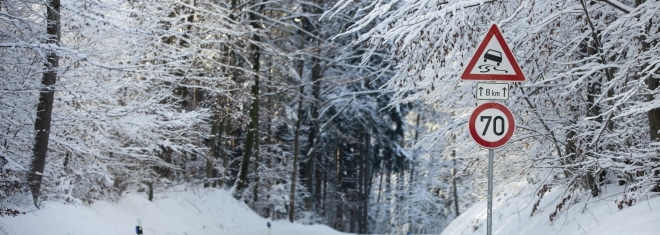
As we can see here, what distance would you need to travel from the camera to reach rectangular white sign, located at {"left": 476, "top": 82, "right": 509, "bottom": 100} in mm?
6773

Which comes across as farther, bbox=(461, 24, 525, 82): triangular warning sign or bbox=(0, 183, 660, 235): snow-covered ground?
bbox=(0, 183, 660, 235): snow-covered ground

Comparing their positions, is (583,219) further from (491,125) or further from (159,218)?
(159,218)

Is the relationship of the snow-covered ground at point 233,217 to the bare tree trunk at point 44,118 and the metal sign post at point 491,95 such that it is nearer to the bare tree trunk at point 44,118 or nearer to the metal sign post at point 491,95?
the bare tree trunk at point 44,118

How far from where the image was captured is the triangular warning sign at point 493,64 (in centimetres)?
674

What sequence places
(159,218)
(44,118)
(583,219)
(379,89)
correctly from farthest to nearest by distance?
(159,218) → (44,118) → (379,89) → (583,219)

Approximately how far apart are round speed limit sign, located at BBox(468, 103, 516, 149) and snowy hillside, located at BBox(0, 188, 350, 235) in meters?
6.82

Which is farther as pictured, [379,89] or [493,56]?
[379,89]

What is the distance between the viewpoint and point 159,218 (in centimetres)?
1638

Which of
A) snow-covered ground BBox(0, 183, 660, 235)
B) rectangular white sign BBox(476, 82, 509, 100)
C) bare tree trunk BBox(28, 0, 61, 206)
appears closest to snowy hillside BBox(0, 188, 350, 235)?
snow-covered ground BBox(0, 183, 660, 235)

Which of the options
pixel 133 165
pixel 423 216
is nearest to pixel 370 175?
pixel 423 216

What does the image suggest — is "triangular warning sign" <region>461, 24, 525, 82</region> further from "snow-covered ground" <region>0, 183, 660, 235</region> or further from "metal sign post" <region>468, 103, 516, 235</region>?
"snow-covered ground" <region>0, 183, 660, 235</region>

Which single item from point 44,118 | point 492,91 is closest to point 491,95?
point 492,91

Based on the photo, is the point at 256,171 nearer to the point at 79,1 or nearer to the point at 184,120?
the point at 184,120

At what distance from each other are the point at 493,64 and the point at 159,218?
38.0 feet
